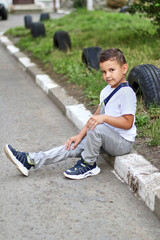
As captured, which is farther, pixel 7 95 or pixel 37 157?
pixel 7 95

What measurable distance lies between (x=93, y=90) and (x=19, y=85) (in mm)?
2032

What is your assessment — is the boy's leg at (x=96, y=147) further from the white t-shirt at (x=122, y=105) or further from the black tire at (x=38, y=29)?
the black tire at (x=38, y=29)

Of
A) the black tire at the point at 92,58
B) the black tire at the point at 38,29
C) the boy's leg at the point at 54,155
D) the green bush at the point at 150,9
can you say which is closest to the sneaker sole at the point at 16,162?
the boy's leg at the point at 54,155

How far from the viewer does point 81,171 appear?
3.10 meters

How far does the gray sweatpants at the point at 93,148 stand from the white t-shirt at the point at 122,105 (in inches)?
2.3

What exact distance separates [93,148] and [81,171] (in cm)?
23

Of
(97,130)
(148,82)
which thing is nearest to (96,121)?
(97,130)

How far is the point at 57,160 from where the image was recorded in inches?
127

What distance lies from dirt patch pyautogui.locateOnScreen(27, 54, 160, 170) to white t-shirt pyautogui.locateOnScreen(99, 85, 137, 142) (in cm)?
25

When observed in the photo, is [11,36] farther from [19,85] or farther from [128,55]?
[128,55]

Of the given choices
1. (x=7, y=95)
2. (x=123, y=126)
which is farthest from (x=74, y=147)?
(x=7, y=95)

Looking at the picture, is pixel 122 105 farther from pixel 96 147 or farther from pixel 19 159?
pixel 19 159

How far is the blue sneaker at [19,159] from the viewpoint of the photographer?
3.11 meters

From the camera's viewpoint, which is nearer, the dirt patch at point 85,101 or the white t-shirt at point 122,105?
the white t-shirt at point 122,105
